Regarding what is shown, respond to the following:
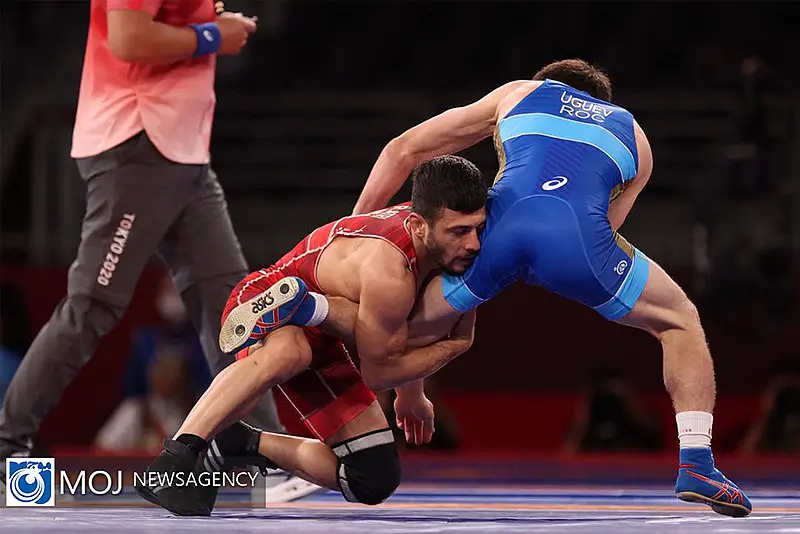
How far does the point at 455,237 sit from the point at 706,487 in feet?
2.79

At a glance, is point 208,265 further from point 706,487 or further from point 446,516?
point 706,487

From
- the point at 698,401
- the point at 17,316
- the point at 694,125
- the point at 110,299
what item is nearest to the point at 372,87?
the point at 694,125

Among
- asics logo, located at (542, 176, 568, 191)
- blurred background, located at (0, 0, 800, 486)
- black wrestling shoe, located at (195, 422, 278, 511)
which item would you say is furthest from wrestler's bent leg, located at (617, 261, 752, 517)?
blurred background, located at (0, 0, 800, 486)

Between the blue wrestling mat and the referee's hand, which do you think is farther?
the referee's hand

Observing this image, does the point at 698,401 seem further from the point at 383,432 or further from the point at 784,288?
the point at 784,288

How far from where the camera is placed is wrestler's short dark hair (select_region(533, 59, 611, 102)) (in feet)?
12.1

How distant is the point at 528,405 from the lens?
7070mm

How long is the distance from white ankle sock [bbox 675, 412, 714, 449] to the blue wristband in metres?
1.74

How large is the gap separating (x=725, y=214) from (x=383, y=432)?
4159 millimetres

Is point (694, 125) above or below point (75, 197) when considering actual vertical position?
above

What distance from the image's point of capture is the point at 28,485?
11.6ft

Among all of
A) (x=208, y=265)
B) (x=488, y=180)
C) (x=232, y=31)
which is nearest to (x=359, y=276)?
(x=208, y=265)

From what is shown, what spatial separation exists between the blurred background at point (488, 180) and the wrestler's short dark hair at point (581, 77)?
199 centimetres

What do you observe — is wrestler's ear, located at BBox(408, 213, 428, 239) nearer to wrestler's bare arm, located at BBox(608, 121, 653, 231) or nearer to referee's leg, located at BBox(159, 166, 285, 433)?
wrestler's bare arm, located at BBox(608, 121, 653, 231)
